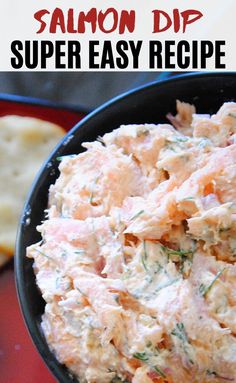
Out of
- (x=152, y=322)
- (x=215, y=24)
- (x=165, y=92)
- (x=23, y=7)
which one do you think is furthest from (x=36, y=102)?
(x=152, y=322)

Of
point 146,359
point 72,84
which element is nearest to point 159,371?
point 146,359

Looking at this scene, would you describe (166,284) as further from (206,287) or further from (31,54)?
(31,54)

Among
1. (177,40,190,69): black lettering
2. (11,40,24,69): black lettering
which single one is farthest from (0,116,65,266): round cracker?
(177,40,190,69): black lettering

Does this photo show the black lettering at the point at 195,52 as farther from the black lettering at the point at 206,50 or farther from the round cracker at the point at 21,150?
the round cracker at the point at 21,150

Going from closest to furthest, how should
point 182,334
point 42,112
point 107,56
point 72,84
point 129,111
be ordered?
point 182,334, point 129,111, point 107,56, point 42,112, point 72,84

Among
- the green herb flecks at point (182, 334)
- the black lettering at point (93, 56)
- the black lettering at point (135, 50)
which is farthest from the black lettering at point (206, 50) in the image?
the green herb flecks at point (182, 334)

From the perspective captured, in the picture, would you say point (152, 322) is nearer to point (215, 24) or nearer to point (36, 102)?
point (36, 102)
